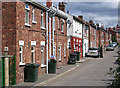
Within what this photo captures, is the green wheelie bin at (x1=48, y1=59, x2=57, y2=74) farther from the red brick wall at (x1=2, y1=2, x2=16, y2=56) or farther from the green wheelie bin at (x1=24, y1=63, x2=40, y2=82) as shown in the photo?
the red brick wall at (x1=2, y1=2, x2=16, y2=56)

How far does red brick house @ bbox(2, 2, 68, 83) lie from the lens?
15.7m

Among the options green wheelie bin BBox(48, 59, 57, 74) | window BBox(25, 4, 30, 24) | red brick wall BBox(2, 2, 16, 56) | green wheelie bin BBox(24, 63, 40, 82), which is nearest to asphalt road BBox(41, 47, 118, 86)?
green wheelie bin BBox(24, 63, 40, 82)

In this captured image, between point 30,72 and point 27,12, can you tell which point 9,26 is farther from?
point 30,72

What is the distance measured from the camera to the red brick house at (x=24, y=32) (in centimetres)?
1567

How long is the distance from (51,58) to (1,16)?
7.51 metres

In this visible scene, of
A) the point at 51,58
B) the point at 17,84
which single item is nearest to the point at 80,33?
the point at 51,58

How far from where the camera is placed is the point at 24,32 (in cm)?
1692

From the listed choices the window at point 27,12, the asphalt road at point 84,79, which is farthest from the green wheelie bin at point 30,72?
the window at point 27,12

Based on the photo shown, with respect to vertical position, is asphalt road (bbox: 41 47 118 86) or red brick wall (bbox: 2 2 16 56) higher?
red brick wall (bbox: 2 2 16 56)

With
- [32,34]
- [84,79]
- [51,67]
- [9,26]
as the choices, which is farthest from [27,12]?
[84,79]

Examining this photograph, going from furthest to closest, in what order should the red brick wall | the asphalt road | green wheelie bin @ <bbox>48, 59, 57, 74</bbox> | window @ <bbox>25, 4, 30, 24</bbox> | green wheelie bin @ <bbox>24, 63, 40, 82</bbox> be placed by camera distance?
green wheelie bin @ <bbox>48, 59, 57, 74</bbox> < window @ <bbox>25, 4, 30, 24</bbox> < green wheelie bin @ <bbox>24, 63, 40, 82</bbox> < the asphalt road < the red brick wall

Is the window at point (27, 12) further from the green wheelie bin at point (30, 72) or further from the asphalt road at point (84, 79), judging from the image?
the asphalt road at point (84, 79)

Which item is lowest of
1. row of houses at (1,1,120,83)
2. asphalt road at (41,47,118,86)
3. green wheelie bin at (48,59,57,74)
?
asphalt road at (41,47,118,86)

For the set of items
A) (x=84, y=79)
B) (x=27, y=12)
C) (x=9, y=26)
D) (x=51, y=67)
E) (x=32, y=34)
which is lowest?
(x=84, y=79)
